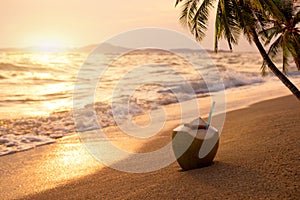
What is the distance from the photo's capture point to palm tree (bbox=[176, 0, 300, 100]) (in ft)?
25.6

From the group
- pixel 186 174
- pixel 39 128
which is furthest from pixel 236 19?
Answer: pixel 39 128

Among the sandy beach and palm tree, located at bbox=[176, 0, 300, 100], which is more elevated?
palm tree, located at bbox=[176, 0, 300, 100]

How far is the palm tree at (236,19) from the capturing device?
7789 mm

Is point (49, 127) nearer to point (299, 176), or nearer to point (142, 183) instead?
point (142, 183)

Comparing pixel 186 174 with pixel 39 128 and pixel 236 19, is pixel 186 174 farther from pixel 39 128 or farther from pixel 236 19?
pixel 39 128

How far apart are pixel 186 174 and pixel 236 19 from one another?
5.01m

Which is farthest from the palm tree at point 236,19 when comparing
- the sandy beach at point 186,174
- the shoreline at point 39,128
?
Answer: the shoreline at point 39,128

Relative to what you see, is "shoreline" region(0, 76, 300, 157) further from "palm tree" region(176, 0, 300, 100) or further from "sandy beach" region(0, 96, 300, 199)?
"palm tree" region(176, 0, 300, 100)

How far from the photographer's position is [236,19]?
26.9 feet

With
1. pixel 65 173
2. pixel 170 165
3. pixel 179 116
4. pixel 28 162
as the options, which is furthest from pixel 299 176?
pixel 179 116

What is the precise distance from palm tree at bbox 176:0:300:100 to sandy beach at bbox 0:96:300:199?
5.50 feet

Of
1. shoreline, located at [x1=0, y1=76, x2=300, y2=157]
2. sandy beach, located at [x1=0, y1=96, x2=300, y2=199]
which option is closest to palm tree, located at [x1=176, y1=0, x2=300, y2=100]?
sandy beach, located at [x1=0, y1=96, x2=300, y2=199]

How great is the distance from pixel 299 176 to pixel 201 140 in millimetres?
1323

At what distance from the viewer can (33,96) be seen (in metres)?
19.1
